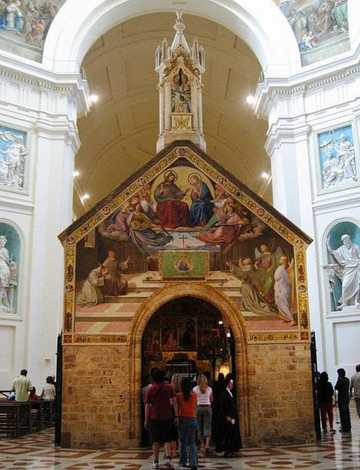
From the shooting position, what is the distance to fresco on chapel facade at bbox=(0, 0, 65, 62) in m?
19.9

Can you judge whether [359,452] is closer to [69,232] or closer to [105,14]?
[69,232]

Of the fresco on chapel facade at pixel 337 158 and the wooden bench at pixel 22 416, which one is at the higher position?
the fresco on chapel facade at pixel 337 158

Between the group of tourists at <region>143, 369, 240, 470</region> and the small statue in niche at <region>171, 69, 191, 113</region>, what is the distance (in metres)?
7.80

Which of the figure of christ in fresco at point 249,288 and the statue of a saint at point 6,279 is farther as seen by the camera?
the statue of a saint at point 6,279

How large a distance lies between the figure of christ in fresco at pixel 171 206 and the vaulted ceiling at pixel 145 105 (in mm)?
14001

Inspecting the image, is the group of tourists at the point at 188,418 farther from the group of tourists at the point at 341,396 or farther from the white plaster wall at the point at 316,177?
the white plaster wall at the point at 316,177

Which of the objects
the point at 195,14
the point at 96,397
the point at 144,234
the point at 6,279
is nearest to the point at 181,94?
the point at 144,234

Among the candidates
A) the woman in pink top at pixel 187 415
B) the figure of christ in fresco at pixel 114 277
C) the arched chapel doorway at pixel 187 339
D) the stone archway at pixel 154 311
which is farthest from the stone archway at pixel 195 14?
the woman in pink top at pixel 187 415

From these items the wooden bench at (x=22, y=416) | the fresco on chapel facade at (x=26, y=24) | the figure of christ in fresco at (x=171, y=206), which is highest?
the fresco on chapel facade at (x=26, y=24)

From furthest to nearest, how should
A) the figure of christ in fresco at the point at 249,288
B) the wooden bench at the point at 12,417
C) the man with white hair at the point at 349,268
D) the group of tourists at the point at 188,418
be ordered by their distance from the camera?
the man with white hair at the point at 349,268 < the wooden bench at the point at 12,417 < the figure of christ in fresco at the point at 249,288 < the group of tourists at the point at 188,418

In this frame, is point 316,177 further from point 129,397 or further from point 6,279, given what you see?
point 129,397

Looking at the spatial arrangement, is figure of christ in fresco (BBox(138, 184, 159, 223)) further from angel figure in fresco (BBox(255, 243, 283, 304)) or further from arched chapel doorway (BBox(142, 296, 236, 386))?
arched chapel doorway (BBox(142, 296, 236, 386))

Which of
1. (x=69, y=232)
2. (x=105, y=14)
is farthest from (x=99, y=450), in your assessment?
(x=105, y=14)

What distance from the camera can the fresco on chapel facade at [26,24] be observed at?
784 inches
